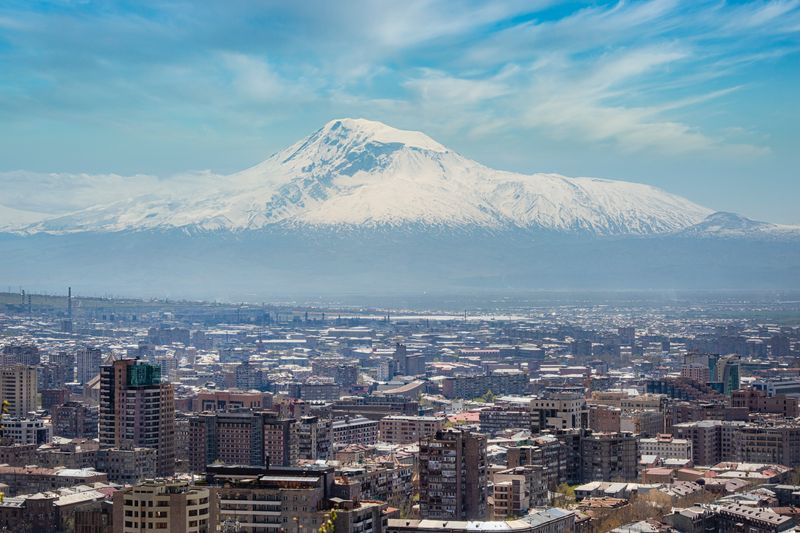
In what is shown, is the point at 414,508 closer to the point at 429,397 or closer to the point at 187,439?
the point at 187,439

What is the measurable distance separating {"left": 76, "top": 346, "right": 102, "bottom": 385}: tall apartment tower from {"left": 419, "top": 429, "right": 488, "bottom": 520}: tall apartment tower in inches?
2386

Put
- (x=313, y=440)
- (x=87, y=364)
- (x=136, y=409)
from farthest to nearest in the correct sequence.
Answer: (x=87, y=364), (x=313, y=440), (x=136, y=409)

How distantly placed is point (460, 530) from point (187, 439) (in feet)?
74.7

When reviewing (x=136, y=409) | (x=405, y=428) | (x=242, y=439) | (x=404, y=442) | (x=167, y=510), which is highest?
(x=136, y=409)

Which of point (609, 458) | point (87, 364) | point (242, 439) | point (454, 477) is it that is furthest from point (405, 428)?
point (87, 364)

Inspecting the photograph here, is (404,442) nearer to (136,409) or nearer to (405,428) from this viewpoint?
(405,428)

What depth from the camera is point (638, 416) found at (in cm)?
7475

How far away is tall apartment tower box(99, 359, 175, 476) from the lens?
203ft

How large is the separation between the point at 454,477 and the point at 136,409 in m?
17.0

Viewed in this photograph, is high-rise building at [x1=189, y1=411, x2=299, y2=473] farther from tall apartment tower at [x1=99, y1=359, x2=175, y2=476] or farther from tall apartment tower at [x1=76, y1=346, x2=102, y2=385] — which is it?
tall apartment tower at [x1=76, y1=346, x2=102, y2=385]

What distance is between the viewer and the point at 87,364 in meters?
112

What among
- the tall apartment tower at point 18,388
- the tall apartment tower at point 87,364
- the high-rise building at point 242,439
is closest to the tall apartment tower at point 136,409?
the high-rise building at point 242,439

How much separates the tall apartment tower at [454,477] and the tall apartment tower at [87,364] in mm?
60600

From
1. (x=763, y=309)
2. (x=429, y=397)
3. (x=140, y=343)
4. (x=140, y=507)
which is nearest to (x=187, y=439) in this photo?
(x=140, y=507)
